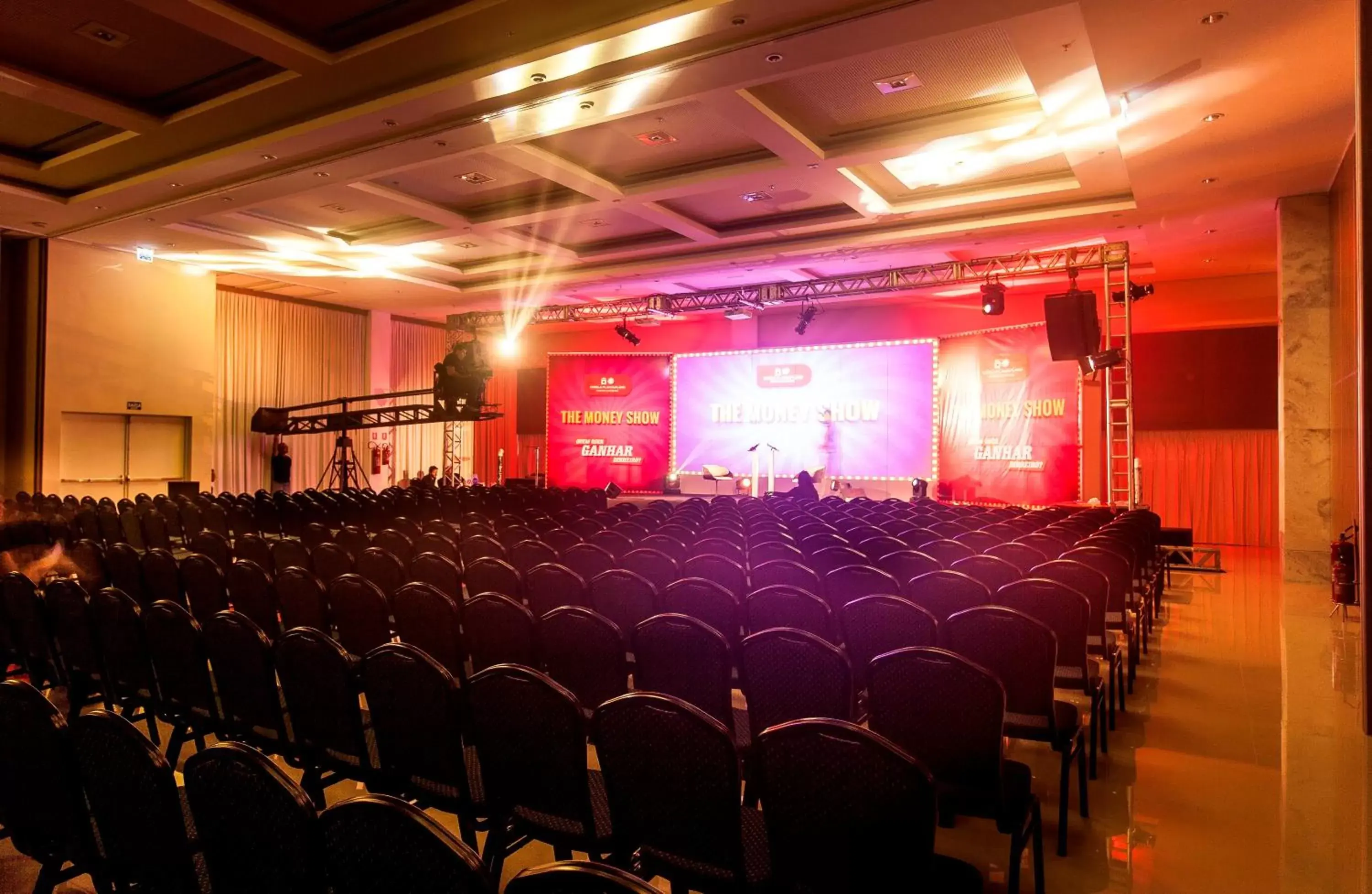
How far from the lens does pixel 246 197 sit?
9.46 m

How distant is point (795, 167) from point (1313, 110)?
15.6 ft

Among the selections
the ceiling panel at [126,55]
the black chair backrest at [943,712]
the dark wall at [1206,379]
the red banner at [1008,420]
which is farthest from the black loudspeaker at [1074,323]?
the ceiling panel at [126,55]

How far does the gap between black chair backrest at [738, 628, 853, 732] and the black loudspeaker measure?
9363 mm

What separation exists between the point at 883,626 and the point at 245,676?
106 inches

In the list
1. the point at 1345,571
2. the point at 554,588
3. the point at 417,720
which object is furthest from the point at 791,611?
the point at 1345,571

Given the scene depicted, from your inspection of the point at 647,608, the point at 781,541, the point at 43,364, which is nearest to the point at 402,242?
the point at 43,364

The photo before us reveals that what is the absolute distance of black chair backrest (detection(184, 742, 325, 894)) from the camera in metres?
1.61

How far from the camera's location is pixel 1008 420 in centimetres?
1459

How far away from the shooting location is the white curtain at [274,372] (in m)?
15.3

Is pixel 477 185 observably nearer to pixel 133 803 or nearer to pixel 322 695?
pixel 322 695

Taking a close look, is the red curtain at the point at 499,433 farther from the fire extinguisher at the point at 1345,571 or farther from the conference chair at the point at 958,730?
the conference chair at the point at 958,730

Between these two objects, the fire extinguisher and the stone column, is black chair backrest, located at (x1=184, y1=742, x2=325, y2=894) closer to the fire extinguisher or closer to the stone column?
the fire extinguisher

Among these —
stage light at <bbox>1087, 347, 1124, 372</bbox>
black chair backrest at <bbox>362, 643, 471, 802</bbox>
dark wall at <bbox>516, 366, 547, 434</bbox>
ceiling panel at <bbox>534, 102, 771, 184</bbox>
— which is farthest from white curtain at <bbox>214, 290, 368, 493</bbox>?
stage light at <bbox>1087, 347, 1124, 372</bbox>

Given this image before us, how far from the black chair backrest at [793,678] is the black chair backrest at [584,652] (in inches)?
21.7
